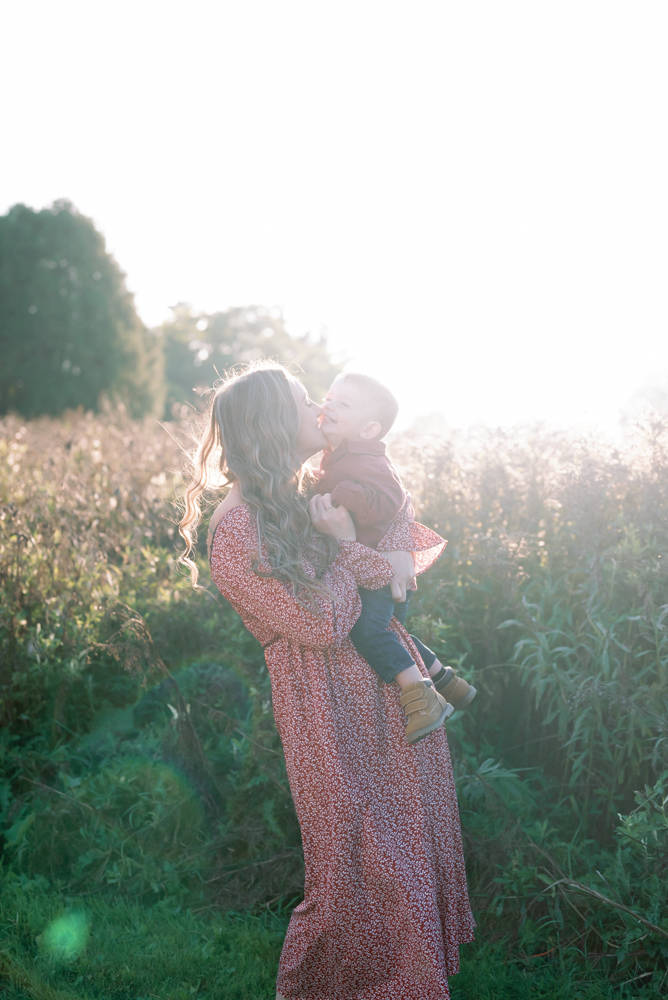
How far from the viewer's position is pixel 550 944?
9.26ft

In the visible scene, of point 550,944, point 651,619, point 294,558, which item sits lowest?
point 550,944

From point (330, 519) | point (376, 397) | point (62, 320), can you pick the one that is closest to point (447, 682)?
point (330, 519)

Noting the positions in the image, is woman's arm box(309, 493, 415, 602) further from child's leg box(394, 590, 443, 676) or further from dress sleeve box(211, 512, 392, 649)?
child's leg box(394, 590, 443, 676)

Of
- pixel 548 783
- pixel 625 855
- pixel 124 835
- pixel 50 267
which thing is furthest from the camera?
pixel 50 267

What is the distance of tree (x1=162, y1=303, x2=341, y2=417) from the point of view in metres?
41.7

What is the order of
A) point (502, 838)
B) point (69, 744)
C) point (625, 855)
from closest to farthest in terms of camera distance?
point (625, 855) → point (502, 838) → point (69, 744)

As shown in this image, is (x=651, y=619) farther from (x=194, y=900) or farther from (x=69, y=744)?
(x=69, y=744)

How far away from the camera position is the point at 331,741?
Result: 2.40 m

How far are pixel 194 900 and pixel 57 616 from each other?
1790 mm

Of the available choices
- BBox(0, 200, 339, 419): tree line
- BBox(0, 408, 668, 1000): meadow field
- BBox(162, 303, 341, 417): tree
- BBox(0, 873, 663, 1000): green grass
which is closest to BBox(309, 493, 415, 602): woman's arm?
BBox(0, 408, 668, 1000): meadow field

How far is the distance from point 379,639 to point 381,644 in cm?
2

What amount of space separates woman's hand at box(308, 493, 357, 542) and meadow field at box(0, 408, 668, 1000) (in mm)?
1122

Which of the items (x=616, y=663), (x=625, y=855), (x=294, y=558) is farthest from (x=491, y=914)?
(x=294, y=558)

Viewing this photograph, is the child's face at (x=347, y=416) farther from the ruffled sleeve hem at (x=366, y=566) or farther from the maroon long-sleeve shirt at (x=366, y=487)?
the ruffled sleeve hem at (x=366, y=566)
